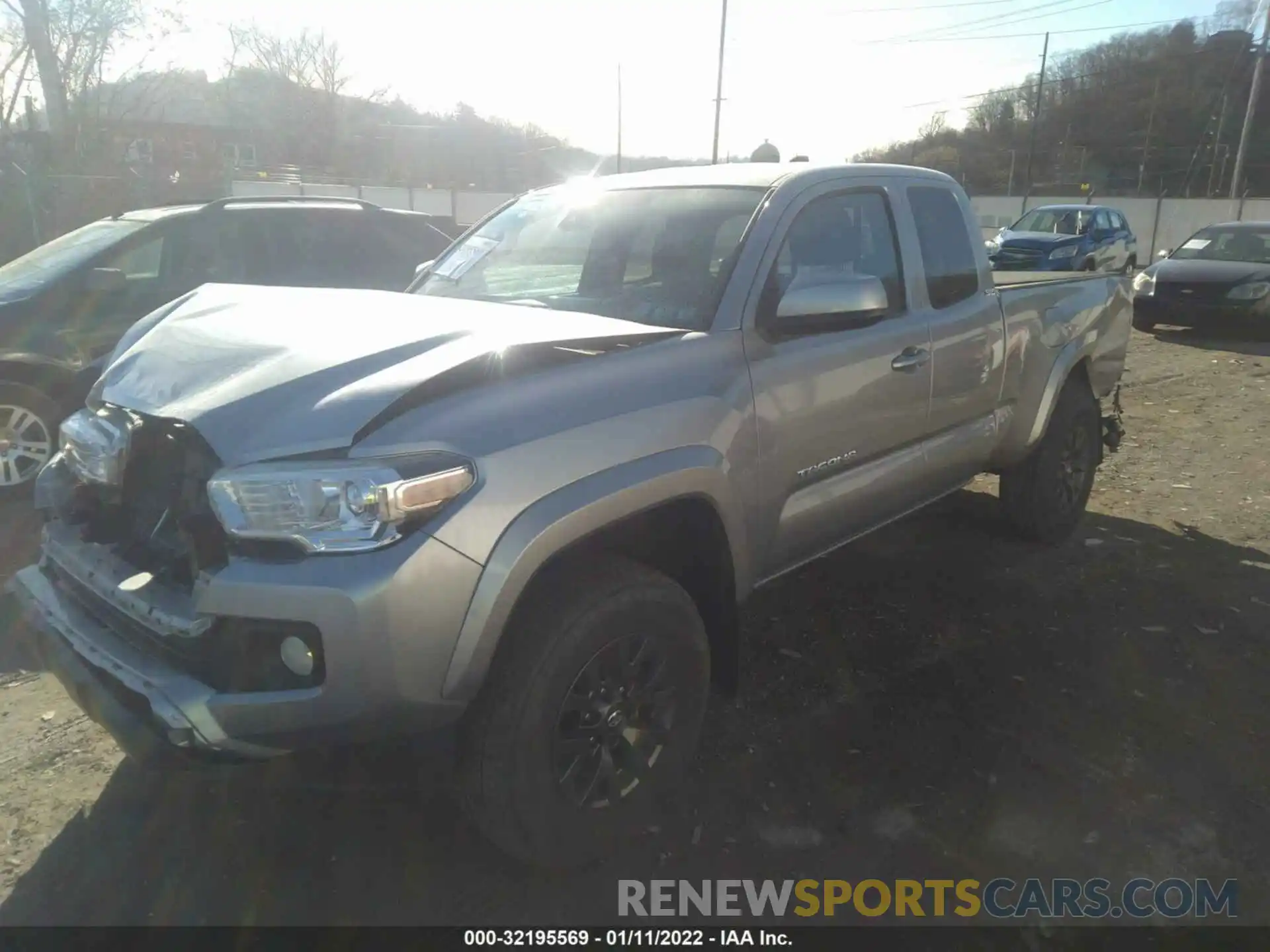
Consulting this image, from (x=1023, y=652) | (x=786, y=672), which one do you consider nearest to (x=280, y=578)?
(x=786, y=672)

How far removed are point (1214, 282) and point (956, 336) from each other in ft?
37.8

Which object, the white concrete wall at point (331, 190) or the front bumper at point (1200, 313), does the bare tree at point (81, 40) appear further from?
the front bumper at point (1200, 313)

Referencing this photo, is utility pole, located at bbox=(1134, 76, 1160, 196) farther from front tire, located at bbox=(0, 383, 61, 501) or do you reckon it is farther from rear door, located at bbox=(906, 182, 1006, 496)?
front tire, located at bbox=(0, 383, 61, 501)

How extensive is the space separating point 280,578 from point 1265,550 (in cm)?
530

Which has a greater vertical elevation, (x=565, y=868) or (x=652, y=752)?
(x=652, y=752)

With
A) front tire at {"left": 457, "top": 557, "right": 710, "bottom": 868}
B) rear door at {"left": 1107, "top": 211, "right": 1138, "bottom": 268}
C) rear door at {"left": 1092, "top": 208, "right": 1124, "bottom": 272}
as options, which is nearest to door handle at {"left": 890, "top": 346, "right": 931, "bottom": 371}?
front tire at {"left": 457, "top": 557, "right": 710, "bottom": 868}

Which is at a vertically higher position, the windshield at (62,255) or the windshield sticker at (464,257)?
the windshield sticker at (464,257)

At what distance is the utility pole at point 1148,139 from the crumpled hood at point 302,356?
156ft

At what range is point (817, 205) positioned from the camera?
11.1ft

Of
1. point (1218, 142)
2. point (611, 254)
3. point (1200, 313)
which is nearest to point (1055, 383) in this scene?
point (611, 254)

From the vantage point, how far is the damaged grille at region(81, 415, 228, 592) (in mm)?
2195

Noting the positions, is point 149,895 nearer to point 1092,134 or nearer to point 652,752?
point 652,752

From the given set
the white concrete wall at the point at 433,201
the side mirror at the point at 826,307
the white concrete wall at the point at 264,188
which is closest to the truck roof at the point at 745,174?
the side mirror at the point at 826,307

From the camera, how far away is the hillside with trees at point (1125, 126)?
147 feet
